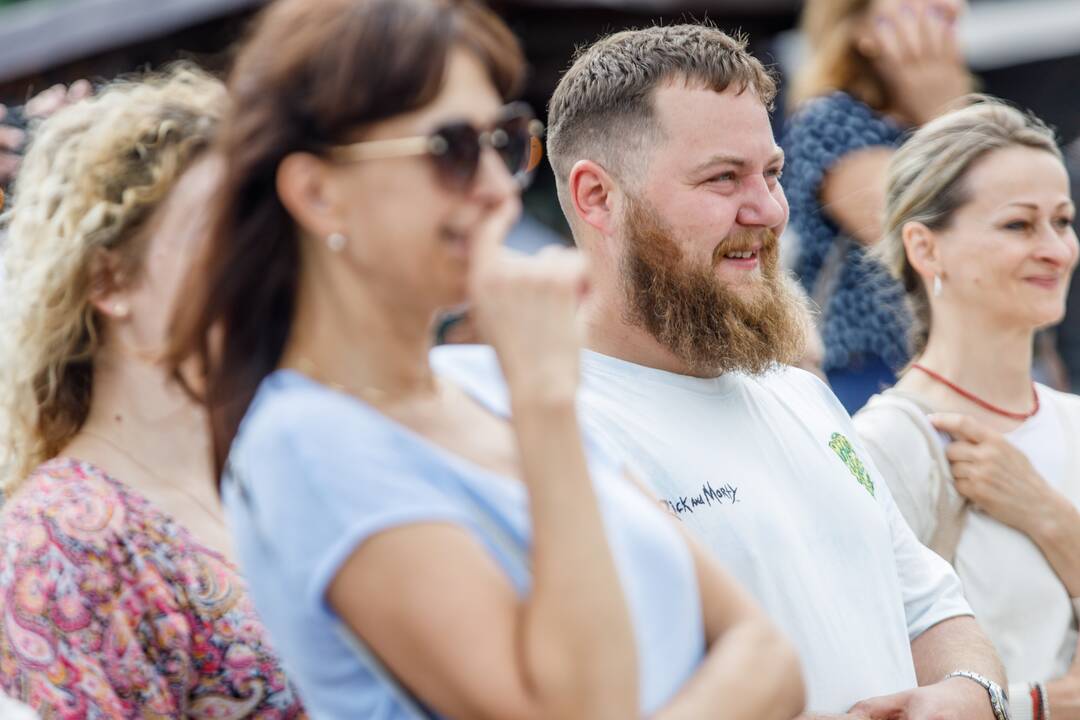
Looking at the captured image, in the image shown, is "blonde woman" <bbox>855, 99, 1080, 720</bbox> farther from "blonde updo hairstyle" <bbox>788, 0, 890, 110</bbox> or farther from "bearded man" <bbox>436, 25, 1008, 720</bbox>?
"blonde updo hairstyle" <bbox>788, 0, 890, 110</bbox>

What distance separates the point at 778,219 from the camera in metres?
2.77

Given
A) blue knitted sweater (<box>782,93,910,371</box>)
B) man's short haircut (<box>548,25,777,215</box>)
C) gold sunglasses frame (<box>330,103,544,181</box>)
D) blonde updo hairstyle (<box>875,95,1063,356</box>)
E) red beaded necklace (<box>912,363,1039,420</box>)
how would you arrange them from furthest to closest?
blue knitted sweater (<box>782,93,910,371</box>) < blonde updo hairstyle (<box>875,95,1063,356</box>) < red beaded necklace (<box>912,363,1039,420</box>) < man's short haircut (<box>548,25,777,215</box>) < gold sunglasses frame (<box>330,103,544,181</box>)

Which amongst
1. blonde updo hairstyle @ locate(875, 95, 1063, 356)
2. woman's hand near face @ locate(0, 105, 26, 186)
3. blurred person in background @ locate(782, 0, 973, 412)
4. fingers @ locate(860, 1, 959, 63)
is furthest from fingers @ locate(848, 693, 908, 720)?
fingers @ locate(860, 1, 959, 63)

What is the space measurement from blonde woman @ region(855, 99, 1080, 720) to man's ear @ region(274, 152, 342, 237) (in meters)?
1.81

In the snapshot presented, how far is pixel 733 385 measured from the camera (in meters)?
2.73

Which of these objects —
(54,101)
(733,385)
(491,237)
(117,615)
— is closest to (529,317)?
(491,237)

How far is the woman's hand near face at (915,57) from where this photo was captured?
426 centimetres

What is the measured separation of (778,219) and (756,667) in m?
1.22

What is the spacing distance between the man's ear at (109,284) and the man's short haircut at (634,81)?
3.01 ft

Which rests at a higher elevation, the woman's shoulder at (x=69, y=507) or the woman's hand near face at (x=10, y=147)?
the woman's hand near face at (x=10, y=147)

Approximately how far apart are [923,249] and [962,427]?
1.63ft

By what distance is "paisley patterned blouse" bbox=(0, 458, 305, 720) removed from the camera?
2.17 meters

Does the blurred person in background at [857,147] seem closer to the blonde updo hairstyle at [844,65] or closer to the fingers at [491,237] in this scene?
the blonde updo hairstyle at [844,65]

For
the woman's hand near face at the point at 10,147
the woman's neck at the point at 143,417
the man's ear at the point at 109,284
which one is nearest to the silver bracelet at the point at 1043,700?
the woman's neck at the point at 143,417
